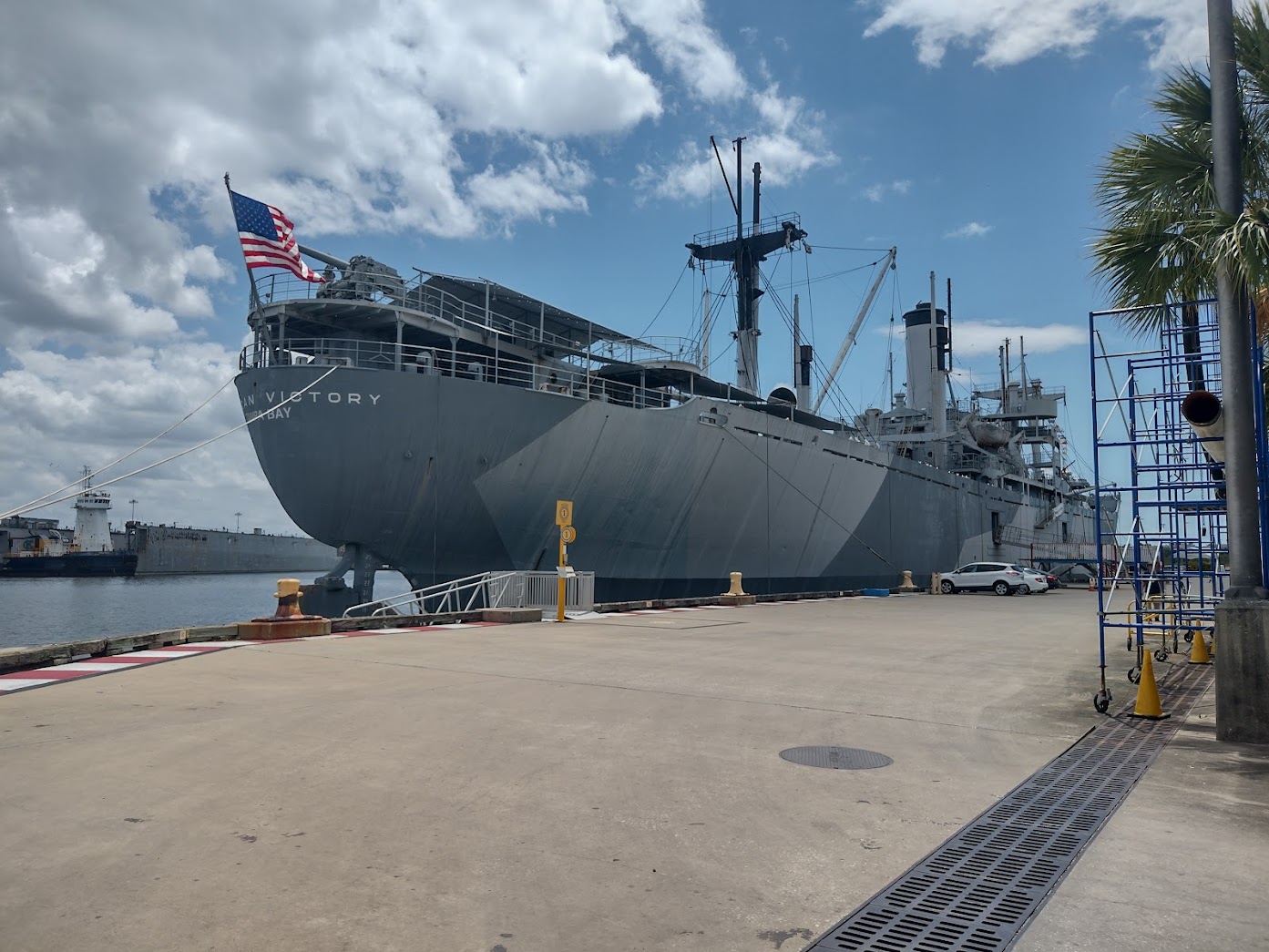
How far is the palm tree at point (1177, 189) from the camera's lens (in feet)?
21.7

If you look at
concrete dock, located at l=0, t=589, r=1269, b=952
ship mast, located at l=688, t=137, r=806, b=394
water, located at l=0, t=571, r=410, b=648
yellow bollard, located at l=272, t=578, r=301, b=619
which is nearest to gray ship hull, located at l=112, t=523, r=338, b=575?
water, located at l=0, t=571, r=410, b=648

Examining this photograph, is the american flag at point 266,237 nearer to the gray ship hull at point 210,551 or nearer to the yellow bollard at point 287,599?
the yellow bollard at point 287,599

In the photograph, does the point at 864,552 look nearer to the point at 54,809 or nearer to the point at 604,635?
the point at 604,635

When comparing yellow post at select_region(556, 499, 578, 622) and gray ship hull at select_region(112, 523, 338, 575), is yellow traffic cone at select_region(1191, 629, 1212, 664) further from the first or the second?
gray ship hull at select_region(112, 523, 338, 575)

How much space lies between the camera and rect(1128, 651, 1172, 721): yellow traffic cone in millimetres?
6844

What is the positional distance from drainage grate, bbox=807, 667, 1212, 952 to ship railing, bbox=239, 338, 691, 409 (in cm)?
1641

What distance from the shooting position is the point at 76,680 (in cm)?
799

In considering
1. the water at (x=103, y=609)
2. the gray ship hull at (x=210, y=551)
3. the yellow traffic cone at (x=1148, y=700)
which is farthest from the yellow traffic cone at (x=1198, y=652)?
the gray ship hull at (x=210, y=551)

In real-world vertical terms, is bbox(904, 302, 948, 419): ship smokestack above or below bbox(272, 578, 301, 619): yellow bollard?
above

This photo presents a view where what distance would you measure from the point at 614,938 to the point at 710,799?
1.69 m

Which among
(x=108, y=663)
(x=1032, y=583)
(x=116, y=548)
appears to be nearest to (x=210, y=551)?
(x=116, y=548)

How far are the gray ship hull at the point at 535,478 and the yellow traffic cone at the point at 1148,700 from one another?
15072 mm

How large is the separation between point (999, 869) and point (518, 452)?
17.4 metres

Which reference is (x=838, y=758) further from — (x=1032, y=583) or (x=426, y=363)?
(x=1032, y=583)
